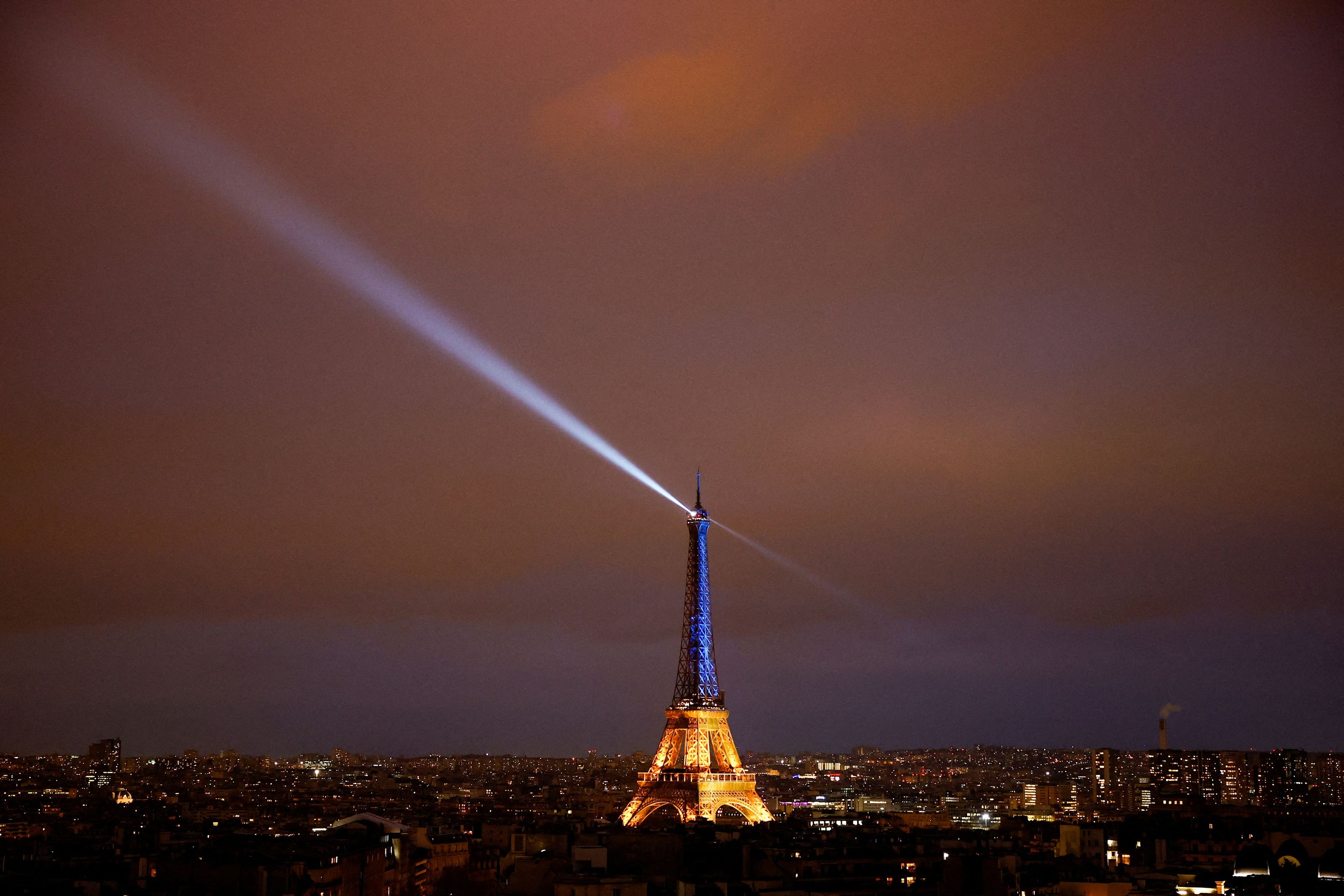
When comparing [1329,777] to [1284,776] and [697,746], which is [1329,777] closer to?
[1284,776]

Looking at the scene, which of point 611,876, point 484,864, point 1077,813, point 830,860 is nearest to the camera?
point 611,876

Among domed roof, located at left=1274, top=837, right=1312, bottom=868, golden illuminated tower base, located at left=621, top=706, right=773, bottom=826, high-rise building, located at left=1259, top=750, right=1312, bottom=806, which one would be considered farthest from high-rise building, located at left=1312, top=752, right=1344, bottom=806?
domed roof, located at left=1274, top=837, right=1312, bottom=868

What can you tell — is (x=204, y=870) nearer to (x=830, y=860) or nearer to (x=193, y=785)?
(x=830, y=860)

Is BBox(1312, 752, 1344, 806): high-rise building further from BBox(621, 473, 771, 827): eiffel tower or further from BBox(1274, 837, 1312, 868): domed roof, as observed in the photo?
BBox(1274, 837, 1312, 868): domed roof

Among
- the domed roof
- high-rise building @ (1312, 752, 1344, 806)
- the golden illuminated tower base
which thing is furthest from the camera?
high-rise building @ (1312, 752, 1344, 806)

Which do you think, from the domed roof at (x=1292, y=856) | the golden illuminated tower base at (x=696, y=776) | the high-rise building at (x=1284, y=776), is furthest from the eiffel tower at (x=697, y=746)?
the high-rise building at (x=1284, y=776)

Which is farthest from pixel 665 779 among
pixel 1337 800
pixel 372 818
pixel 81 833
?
pixel 1337 800
